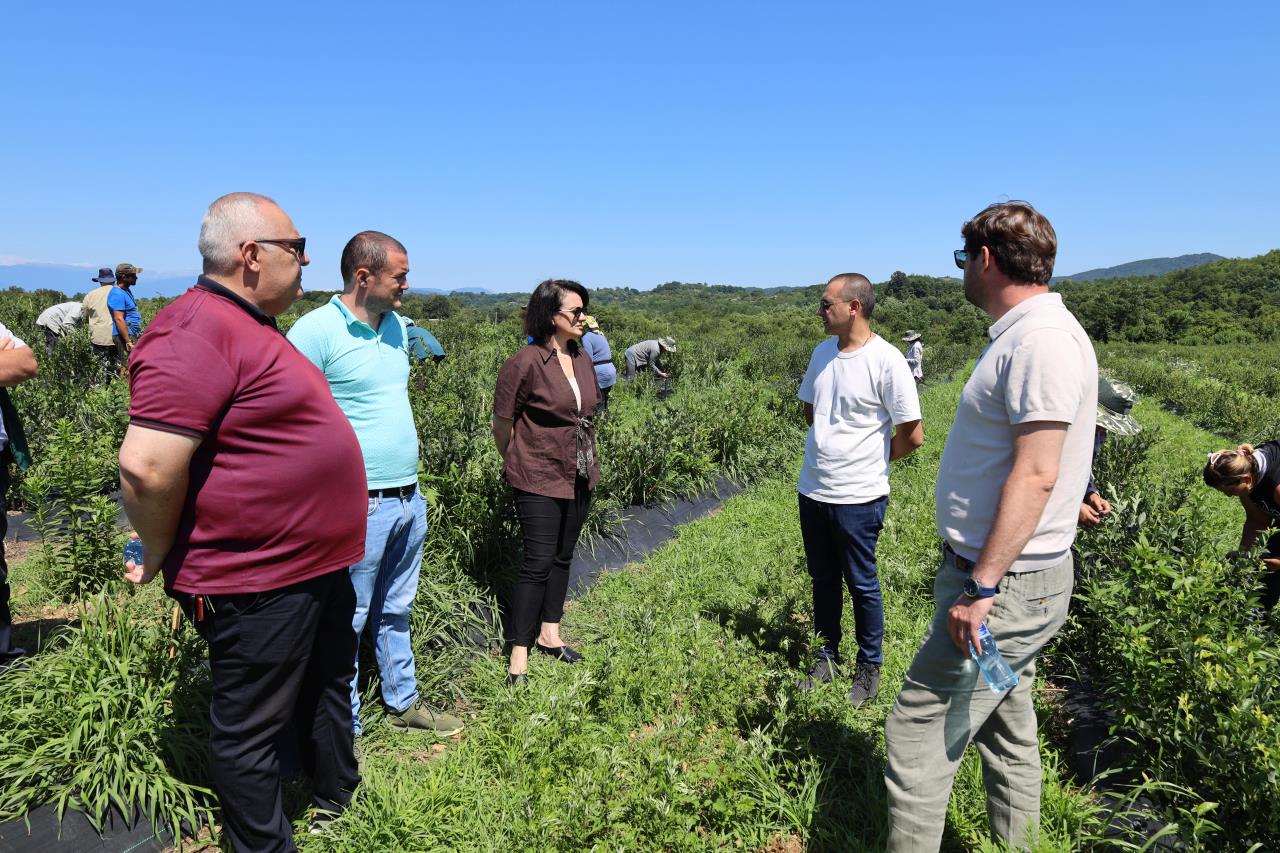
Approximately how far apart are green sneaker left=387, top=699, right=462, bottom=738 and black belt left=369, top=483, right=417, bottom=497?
0.99m

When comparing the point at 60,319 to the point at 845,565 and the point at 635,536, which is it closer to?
the point at 635,536

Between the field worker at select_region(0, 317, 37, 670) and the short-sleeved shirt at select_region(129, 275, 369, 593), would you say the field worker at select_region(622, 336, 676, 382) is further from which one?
the short-sleeved shirt at select_region(129, 275, 369, 593)

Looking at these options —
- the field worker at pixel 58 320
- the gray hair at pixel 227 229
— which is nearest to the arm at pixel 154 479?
the gray hair at pixel 227 229

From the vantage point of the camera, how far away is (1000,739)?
78.0 inches

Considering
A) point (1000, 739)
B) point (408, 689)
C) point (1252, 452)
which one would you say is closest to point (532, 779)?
point (408, 689)

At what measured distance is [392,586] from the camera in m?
2.77

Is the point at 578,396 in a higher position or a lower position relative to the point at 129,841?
higher

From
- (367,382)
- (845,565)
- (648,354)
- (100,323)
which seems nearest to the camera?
(367,382)

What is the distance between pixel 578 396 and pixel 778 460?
469 cm

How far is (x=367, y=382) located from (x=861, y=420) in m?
2.14

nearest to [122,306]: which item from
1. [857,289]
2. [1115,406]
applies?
[857,289]

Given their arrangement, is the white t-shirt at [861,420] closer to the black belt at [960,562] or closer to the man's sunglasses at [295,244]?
the black belt at [960,562]

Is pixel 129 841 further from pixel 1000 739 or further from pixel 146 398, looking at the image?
pixel 1000 739

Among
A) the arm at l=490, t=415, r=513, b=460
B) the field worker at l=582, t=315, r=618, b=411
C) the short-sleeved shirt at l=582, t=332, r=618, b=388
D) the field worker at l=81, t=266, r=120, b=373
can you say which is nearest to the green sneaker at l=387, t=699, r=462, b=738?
the arm at l=490, t=415, r=513, b=460
